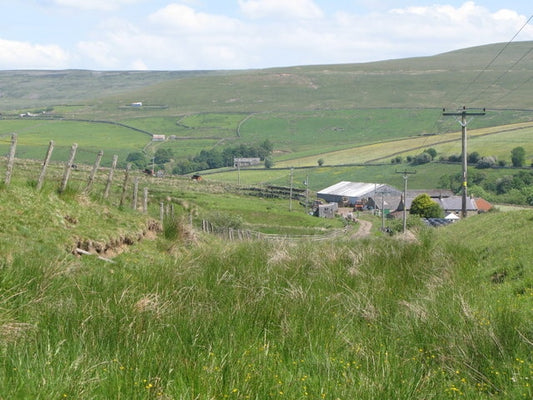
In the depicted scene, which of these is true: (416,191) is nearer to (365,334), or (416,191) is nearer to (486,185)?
(486,185)

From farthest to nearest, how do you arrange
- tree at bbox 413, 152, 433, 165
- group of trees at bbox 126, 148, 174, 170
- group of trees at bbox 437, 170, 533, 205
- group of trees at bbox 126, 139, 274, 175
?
1. group of trees at bbox 126, 139, 274, 175
2. group of trees at bbox 126, 148, 174, 170
3. tree at bbox 413, 152, 433, 165
4. group of trees at bbox 437, 170, 533, 205

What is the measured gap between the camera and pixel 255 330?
9367mm

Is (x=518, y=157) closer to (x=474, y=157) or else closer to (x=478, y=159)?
(x=478, y=159)

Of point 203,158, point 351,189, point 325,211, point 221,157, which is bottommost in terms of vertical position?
point 351,189

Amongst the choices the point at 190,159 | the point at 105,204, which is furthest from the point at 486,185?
the point at 105,204

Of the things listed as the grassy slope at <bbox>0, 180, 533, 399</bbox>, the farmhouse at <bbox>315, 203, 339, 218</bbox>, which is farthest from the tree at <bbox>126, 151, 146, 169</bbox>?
the grassy slope at <bbox>0, 180, 533, 399</bbox>

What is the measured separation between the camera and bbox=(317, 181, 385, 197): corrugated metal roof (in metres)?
122

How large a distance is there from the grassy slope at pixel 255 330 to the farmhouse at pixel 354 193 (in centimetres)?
10071

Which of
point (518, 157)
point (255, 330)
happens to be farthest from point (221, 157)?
point (255, 330)

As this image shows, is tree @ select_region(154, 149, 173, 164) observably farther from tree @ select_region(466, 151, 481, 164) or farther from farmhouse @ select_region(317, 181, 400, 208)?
tree @ select_region(466, 151, 481, 164)

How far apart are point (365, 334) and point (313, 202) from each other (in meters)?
99.8

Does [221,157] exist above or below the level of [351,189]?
above

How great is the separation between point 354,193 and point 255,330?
114461mm

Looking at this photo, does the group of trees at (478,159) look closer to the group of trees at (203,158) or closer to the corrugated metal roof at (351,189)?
the corrugated metal roof at (351,189)
